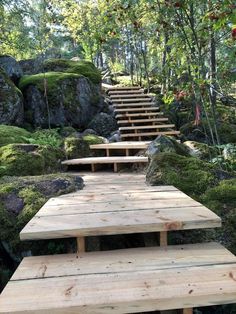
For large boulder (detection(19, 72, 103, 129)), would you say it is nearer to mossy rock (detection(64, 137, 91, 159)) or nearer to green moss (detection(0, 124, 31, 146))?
green moss (detection(0, 124, 31, 146))

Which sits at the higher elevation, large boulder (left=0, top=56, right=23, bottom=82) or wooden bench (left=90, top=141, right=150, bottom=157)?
large boulder (left=0, top=56, right=23, bottom=82)

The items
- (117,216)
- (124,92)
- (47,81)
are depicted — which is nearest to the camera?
(117,216)

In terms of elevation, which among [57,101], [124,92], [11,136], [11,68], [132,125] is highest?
[11,68]

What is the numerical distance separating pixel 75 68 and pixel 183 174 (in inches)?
281

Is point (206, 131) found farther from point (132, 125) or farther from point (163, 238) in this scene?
point (163, 238)

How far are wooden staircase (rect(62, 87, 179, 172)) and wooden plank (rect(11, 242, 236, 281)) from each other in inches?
114

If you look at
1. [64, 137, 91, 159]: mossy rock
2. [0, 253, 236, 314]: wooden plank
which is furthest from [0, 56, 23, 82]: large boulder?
[0, 253, 236, 314]: wooden plank

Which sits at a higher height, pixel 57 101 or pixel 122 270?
pixel 57 101

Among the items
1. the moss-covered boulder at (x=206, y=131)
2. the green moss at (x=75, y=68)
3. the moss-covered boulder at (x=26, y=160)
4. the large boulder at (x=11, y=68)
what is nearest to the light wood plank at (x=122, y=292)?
the moss-covered boulder at (x=26, y=160)

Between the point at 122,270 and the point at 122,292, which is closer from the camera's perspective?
the point at 122,292

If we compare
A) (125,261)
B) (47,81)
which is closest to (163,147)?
(125,261)

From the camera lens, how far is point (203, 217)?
2.18 metres

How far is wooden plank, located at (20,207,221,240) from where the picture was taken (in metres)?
2.04

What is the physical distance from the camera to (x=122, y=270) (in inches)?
69.7
